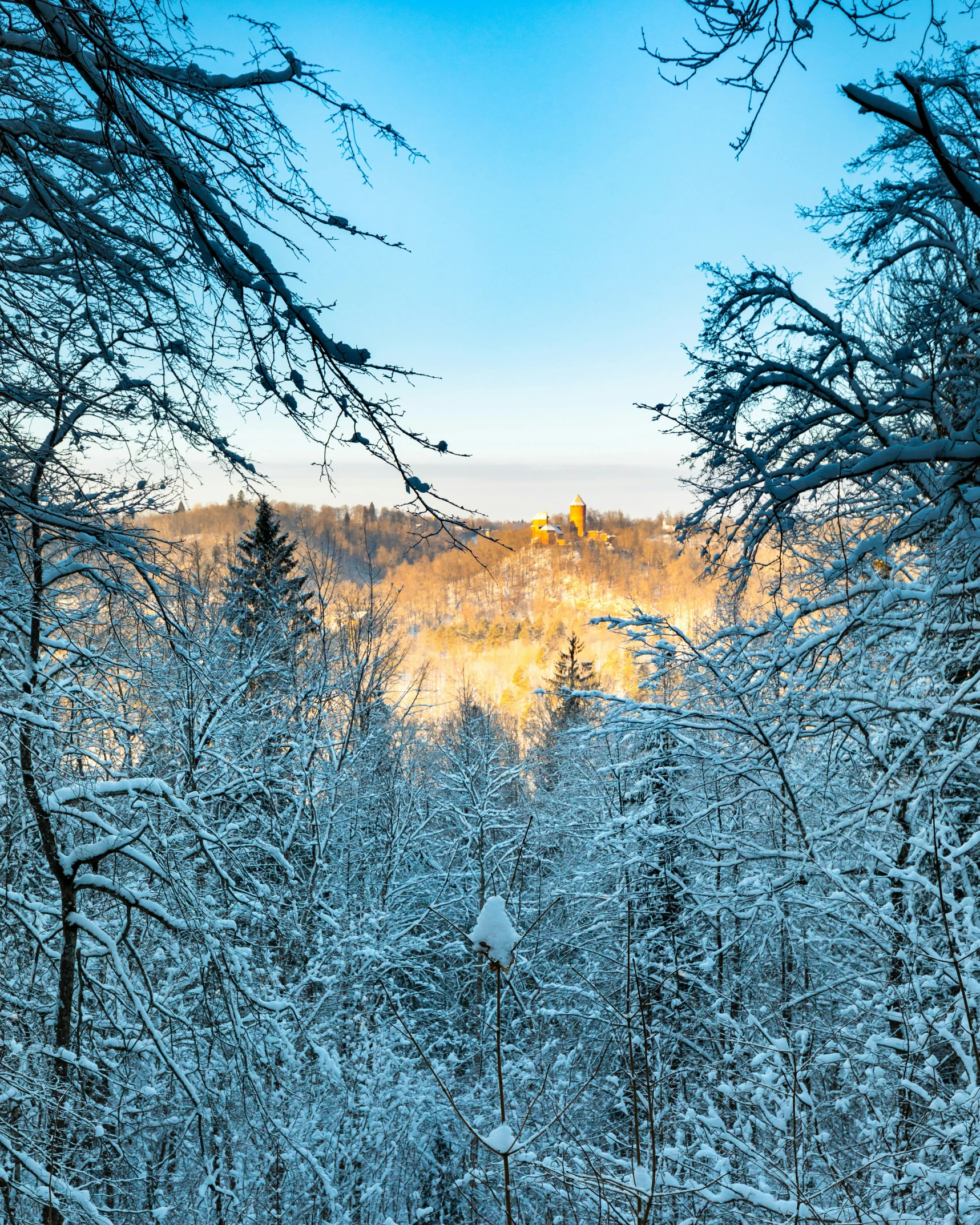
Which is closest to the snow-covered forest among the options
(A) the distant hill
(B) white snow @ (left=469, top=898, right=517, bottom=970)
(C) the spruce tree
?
(B) white snow @ (left=469, top=898, right=517, bottom=970)

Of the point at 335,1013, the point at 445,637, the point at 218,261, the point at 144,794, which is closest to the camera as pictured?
the point at 218,261

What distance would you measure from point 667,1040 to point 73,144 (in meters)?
11.5

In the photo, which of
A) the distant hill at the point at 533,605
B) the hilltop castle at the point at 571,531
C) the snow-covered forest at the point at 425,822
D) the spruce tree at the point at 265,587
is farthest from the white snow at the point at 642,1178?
the hilltop castle at the point at 571,531

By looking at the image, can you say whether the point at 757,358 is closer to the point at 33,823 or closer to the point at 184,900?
the point at 184,900

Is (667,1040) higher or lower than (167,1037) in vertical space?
lower

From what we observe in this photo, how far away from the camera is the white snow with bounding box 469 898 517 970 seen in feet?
3.95

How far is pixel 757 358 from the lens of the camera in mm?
4711

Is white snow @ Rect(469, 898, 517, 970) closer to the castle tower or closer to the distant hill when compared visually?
the distant hill

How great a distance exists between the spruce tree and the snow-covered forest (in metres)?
1.74

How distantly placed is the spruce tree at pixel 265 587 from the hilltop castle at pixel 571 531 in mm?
60699

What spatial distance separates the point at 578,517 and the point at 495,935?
10688 centimetres

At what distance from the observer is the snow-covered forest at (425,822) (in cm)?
189

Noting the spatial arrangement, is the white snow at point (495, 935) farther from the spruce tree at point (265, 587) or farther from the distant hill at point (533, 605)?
the distant hill at point (533, 605)

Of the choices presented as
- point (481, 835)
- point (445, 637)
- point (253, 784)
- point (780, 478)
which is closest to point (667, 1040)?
point (481, 835)
